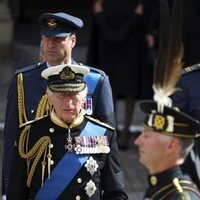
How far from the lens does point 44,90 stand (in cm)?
551

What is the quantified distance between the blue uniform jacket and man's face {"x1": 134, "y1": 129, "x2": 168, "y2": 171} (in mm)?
1502

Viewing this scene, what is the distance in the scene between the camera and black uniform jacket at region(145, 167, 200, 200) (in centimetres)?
379

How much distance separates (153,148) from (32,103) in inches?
71.4

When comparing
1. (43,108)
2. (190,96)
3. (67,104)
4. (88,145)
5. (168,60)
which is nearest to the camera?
(168,60)

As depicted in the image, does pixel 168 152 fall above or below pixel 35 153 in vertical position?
above

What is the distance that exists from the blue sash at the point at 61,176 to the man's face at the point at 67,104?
211mm

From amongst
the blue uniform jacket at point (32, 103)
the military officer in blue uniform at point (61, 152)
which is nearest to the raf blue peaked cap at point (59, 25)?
the blue uniform jacket at point (32, 103)

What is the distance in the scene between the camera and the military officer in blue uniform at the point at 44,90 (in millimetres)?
5426

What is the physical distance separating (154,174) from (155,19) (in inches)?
200

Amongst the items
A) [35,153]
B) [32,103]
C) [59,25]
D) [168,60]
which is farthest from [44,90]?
[168,60]

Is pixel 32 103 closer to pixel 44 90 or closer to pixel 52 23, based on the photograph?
pixel 44 90

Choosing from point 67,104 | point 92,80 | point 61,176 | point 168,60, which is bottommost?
point 61,176

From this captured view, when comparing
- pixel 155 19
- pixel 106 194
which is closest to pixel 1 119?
pixel 155 19

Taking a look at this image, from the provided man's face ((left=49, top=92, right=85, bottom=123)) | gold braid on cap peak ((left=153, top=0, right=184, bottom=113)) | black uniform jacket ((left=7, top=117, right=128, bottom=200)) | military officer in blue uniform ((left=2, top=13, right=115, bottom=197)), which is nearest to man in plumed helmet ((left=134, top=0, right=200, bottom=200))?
gold braid on cap peak ((left=153, top=0, right=184, bottom=113))
